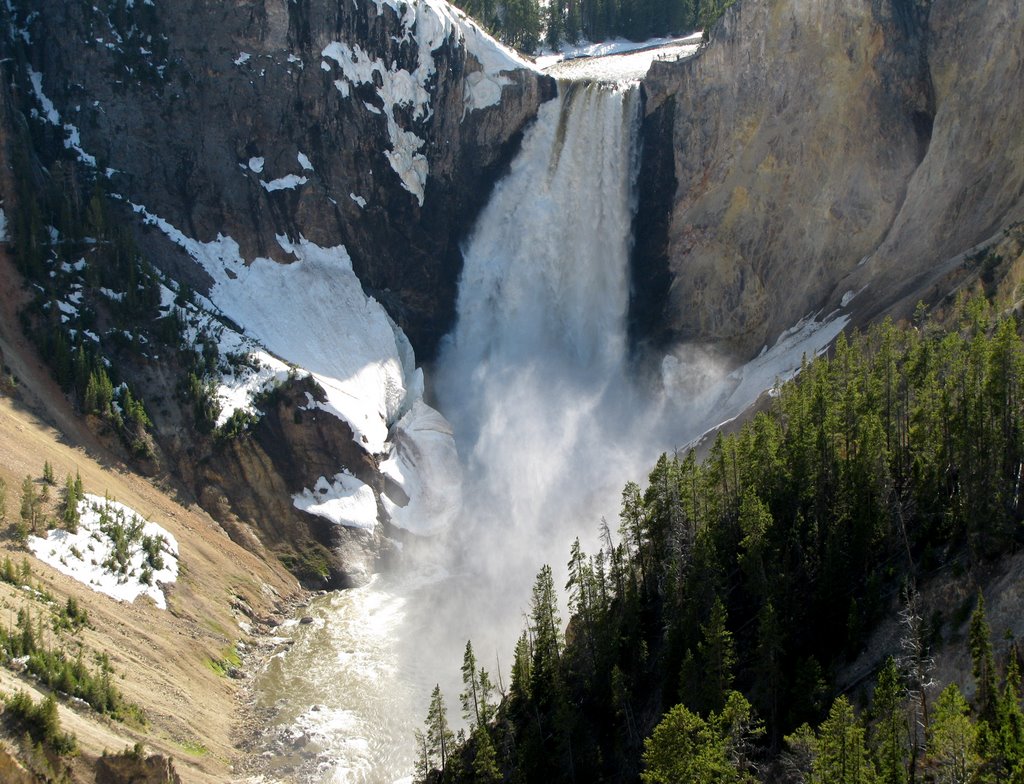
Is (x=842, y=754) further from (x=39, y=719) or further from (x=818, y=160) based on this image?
(x=818, y=160)

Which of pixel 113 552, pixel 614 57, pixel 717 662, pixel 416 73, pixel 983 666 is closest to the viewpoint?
pixel 983 666

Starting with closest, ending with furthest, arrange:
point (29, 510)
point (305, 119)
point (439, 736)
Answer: point (439, 736), point (29, 510), point (305, 119)

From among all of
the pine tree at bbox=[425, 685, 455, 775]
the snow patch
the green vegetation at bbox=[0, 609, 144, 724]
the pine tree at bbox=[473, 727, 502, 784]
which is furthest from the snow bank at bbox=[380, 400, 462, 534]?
the pine tree at bbox=[473, 727, 502, 784]

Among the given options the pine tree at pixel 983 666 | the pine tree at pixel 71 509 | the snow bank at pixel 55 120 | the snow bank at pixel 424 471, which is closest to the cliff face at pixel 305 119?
the snow bank at pixel 55 120

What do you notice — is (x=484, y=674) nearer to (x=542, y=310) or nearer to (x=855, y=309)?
(x=855, y=309)

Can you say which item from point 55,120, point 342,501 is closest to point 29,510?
point 342,501

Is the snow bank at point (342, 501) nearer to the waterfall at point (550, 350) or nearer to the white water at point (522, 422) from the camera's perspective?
the white water at point (522, 422)

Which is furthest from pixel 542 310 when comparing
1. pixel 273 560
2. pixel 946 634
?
pixel 946 634

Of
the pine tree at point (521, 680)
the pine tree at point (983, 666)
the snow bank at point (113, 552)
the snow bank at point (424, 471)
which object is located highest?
the snow bank at point (424, 471)

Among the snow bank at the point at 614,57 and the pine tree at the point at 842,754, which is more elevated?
the snow bank at the point at 614,57
